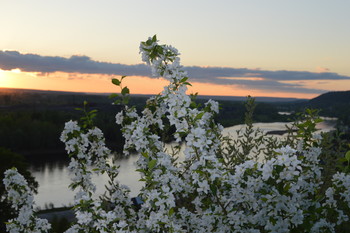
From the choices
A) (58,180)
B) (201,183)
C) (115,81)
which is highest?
(115,81)

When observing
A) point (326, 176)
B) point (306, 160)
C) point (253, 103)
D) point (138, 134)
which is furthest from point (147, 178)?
point (326, 176)

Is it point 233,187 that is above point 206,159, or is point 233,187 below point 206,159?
below

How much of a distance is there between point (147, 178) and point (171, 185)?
0.34 m

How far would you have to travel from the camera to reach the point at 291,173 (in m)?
3.46

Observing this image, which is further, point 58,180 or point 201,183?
point 58,180

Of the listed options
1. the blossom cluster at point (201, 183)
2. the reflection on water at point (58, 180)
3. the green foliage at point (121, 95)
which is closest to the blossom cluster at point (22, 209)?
the blossom cluster at point (201, 183)

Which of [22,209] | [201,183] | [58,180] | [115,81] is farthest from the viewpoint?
[58,180]

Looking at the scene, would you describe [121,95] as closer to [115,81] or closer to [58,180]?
[115,81]

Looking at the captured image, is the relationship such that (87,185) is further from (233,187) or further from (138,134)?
(233,187)

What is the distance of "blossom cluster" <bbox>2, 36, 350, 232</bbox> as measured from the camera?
366 centimetres

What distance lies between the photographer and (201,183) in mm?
3734

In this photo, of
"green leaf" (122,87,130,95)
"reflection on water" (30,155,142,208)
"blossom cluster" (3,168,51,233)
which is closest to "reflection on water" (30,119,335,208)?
"reflection on water" (30,155,142,208)

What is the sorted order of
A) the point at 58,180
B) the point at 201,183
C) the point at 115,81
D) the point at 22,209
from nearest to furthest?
the point at 201,183, the point at 115,81, the point at 22,209, the point at 58,180

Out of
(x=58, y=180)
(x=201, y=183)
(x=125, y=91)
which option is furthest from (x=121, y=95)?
(x=58, y=180)
